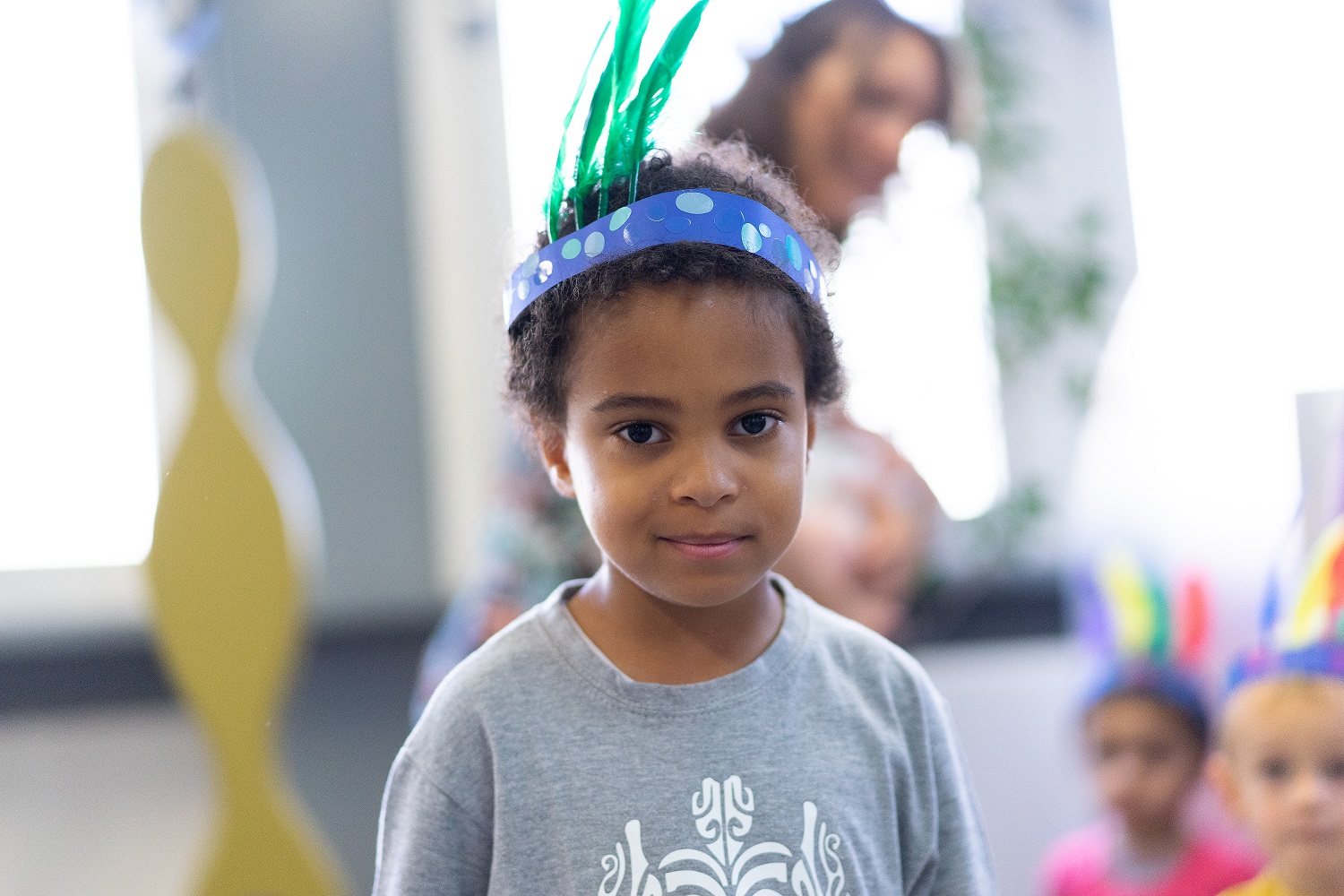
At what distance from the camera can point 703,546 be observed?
79cm

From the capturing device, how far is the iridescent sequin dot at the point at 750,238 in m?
0.82

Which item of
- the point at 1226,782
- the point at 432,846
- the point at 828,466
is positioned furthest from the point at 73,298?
the point at 1226,782

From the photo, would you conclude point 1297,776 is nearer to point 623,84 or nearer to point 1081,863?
point 1081,863

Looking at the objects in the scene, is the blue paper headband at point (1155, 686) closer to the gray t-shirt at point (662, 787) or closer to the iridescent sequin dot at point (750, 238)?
the gray t-shirt at point (662, 787)

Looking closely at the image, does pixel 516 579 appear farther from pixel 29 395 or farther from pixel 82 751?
pixel 29 395

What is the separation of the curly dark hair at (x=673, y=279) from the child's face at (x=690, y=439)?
0.5 inches

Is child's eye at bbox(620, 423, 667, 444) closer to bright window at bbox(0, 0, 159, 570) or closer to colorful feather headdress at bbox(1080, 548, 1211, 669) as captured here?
colorful feather headdress at bbox(1080, 548, 1211, 669)

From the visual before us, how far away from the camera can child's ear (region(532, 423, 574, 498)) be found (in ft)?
2.92

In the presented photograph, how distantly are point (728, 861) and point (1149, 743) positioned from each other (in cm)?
101

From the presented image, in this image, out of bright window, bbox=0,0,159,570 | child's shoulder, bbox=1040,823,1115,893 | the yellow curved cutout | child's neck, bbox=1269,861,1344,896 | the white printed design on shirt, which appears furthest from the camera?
bright window, bbox=0,0,159,570

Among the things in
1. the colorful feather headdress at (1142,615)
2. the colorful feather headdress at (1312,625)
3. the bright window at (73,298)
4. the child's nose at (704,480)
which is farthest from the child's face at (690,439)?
the bright window at (73,298)

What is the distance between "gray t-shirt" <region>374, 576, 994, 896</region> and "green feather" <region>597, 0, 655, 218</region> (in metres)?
0.31

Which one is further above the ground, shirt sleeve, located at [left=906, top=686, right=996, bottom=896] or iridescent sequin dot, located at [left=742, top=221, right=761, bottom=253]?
iridescent sequin dot, located at [left=742, top=221, right=761, bottom=253]

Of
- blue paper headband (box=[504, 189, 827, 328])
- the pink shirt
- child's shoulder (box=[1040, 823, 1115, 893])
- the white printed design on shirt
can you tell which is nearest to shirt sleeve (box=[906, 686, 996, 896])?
the white printed design on shirt
